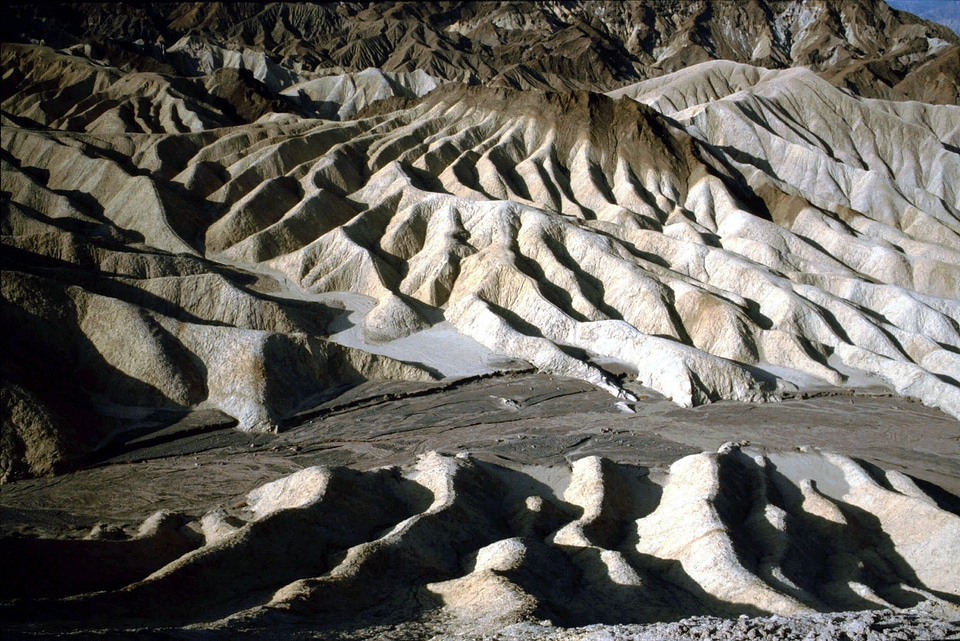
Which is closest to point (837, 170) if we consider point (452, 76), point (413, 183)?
point (413, 183)

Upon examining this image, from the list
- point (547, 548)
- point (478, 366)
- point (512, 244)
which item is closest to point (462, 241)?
point (512, 244)

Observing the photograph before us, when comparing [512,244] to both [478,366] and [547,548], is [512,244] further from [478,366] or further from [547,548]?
[547,548]

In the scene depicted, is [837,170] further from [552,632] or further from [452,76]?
[452,76]

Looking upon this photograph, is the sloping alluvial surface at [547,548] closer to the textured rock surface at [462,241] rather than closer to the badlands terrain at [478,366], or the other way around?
the badlands terrain at [478,366]

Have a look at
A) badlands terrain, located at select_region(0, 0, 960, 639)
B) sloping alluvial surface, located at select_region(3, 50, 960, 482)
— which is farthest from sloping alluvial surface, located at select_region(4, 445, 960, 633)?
sloping alluvial surface, located at select_region(3, 50, 960, 482)

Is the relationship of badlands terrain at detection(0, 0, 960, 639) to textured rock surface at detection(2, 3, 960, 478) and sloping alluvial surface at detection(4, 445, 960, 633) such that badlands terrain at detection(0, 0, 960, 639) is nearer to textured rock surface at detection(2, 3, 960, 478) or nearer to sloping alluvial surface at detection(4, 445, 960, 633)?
sloping alluvial surface at detection(4, 445, 960, 633)

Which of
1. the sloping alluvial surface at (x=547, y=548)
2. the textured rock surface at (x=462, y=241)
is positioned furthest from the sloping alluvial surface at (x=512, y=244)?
the sloping alluvial surface at (x=547, y=548)
